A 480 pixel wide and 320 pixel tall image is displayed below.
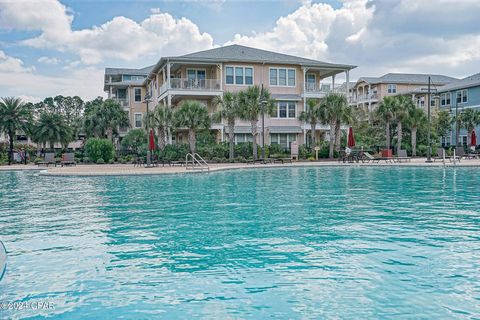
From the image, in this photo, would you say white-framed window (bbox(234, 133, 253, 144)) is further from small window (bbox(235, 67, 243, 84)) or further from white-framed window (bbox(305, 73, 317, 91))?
white-framed window (bbox(305, 73, 317, 91))

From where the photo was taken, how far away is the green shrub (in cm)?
3441

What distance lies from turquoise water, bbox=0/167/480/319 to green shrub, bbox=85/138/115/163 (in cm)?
2216

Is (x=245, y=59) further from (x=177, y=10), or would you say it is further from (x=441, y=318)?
(x=441, y=318)

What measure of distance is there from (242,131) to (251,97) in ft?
19.5

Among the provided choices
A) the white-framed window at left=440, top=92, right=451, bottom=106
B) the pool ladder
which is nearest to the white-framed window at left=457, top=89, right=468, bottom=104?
the white-framed window at left=440, top=92, right=451, bottom=106

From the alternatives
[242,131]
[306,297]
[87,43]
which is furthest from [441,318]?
[242,131]

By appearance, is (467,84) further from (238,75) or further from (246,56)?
(238,75)

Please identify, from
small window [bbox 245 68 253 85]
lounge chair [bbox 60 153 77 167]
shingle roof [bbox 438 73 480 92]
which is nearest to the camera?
lounge chair [bbox 60 153 77 167]

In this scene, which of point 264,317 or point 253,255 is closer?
point 264,317

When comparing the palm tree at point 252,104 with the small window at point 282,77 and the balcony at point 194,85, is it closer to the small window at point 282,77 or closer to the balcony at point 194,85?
the balcony at point 194,85

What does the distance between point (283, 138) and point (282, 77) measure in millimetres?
5617

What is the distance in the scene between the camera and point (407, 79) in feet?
202

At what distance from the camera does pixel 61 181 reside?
19719 mm

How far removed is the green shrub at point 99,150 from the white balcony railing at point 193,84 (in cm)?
683
